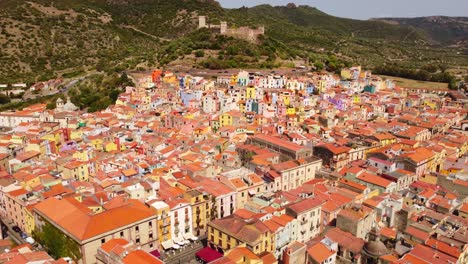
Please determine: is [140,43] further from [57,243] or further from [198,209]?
[57,243]

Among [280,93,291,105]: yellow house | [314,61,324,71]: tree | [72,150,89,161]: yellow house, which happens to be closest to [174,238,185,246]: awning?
[72,150,89,161]: yellow house

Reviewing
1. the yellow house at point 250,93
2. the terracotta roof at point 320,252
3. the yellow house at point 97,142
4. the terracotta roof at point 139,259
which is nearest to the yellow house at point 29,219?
the terracotta roof at point 139,259

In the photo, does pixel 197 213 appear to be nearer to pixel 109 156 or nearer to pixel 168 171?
pixel 168 171

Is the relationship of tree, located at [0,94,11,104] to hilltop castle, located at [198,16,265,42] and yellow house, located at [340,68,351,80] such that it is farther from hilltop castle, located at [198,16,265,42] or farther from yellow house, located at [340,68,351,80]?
yellow house, located at [340,68,351,80]

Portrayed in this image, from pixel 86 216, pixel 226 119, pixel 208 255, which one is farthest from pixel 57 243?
pixel 226 119

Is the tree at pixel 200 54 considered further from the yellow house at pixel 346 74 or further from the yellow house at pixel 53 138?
the yellow house at pixel 53 138
